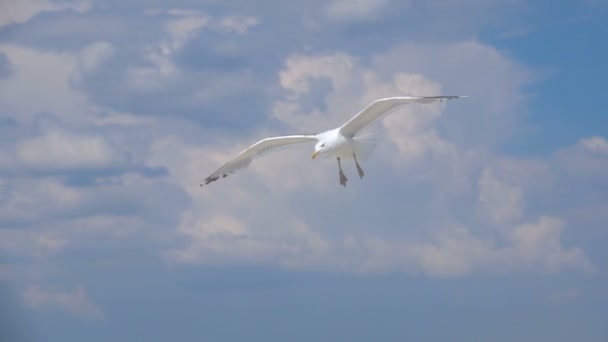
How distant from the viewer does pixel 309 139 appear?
34.4 metres

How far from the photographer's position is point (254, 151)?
116ft

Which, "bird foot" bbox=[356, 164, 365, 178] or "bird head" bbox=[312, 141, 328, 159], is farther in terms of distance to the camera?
"bird head" bbox=[312, 141, 328, 159]

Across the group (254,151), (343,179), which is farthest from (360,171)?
(254,151)

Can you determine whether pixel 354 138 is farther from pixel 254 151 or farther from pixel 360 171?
pixel 254 151

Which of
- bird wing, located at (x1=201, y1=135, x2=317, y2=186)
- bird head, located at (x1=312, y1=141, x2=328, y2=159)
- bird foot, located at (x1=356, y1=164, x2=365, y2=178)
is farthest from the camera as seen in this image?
bird wing, located at (x1=201, y1=135, x2=317, y2=186)

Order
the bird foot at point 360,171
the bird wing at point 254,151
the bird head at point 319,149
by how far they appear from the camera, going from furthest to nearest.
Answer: the bird wing at point 254,151 < the bird head at point 319,149 < the bird foot at point 360,171

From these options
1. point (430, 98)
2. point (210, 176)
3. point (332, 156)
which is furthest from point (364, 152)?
point (210, 176)

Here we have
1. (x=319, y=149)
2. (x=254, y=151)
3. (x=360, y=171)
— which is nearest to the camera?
(x=360, y=171)

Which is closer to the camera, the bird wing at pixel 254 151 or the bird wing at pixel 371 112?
the bird wing at pixel 371 112

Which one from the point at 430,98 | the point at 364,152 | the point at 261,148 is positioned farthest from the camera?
the point at 261,148

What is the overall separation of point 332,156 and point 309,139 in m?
2.05

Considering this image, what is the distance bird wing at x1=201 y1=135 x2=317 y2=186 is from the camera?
34550 mm

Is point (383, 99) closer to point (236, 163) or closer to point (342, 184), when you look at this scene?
point (342, 184)

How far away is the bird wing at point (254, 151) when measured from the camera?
34550 millimetres
